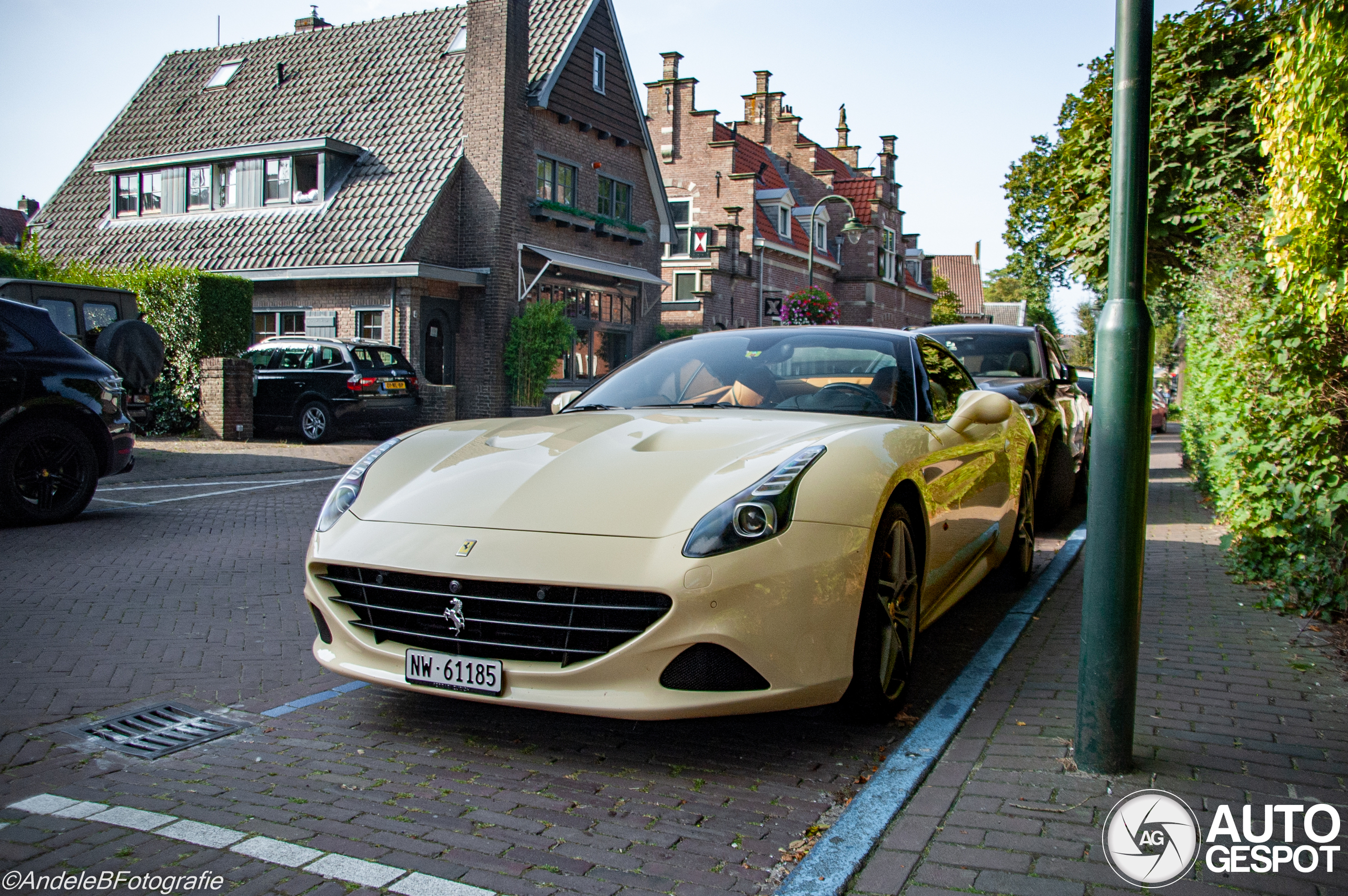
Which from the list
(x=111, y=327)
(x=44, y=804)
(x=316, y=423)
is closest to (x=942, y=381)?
(x=44, y=804)

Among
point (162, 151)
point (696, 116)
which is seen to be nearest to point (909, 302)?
point (696, 116)

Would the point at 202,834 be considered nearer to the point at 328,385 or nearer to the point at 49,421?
the point at 49,421

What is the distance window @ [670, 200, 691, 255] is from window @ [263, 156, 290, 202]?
14.9m

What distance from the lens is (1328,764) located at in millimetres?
3166

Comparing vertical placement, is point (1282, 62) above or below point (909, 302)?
below

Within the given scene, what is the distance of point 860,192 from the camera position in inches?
2073

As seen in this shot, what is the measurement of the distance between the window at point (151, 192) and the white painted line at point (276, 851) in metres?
26.8

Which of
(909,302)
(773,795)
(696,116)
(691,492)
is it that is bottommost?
(773,795)

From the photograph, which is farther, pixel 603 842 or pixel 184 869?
pixel 603 842

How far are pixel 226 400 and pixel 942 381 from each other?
13.8 m

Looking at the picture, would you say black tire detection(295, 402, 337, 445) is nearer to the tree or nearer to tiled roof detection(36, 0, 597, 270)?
tiled roof detection(36, 0, 597, 270)

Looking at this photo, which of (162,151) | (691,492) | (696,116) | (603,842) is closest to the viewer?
(603,842)

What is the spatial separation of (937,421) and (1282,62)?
2.31 m

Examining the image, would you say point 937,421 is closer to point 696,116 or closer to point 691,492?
point 691,492
